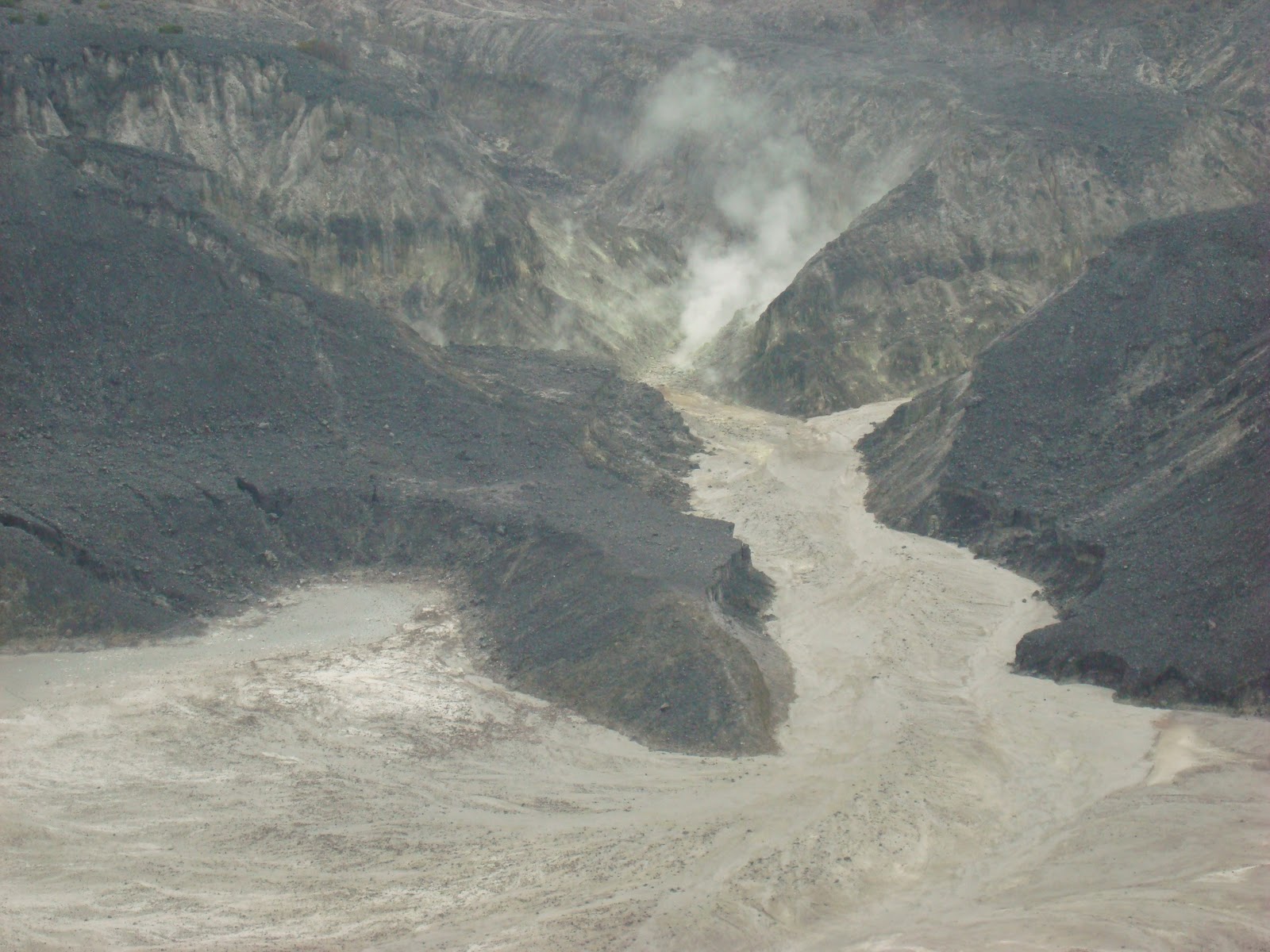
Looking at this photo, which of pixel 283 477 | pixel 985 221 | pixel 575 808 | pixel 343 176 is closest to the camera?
pixel 575 808

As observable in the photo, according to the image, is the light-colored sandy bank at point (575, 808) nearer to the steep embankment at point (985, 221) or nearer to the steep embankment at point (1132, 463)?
the steep embankment at point (1132, 463)

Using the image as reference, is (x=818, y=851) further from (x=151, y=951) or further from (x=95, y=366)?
(x=95, y=366)

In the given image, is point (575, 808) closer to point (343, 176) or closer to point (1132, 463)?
point (1132, 463)

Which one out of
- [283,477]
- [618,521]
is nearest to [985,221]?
[618,521]

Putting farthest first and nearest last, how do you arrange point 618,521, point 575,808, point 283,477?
1. point 283,477
2. point 618,521
3. point 575,808

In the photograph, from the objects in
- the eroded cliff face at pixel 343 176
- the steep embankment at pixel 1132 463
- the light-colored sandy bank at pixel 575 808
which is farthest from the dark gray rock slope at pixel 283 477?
the eroded cliff face at pixel 343 176

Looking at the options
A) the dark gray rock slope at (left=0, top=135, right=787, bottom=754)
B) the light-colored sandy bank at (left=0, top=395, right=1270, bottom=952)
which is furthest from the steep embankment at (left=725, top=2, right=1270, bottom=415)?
the light-colored sandy bank at (left=0, top=395, right=1270, bottom=952)

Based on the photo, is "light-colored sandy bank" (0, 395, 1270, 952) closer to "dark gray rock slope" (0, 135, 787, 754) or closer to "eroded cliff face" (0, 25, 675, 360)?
"dark gray rock slope" (0, 135, 787, 754)
